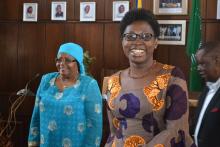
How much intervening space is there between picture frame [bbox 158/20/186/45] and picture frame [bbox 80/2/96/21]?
993 millimetres

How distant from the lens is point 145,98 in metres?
1.48

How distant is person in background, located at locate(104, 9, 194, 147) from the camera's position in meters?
1.43

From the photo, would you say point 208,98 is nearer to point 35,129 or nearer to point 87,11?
point 35,129

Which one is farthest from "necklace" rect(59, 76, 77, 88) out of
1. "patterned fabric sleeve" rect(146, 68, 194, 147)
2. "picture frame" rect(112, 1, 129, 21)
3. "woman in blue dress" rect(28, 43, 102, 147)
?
"picture frame" rect(112, 1, 129, 21)

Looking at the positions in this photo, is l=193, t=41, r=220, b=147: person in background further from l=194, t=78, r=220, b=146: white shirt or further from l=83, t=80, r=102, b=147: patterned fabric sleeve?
l=83, t=80, r=102, b=147: patterned fabric sleeve

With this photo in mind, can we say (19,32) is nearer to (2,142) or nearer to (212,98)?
(2,142)

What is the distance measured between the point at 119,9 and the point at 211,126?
3469 millimetres

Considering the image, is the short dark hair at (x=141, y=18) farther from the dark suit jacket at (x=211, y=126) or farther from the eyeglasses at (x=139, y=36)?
the dark suit jacket at (x=211, y=126)

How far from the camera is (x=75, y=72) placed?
2.62 m

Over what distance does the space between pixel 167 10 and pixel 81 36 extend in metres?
1.31

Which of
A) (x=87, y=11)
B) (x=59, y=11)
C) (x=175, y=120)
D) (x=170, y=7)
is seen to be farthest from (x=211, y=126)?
(x=59, y=11)

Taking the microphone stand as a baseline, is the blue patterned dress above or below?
above

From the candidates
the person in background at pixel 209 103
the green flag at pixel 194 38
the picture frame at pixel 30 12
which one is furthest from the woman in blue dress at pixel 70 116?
the picture frame at pixel 30 12

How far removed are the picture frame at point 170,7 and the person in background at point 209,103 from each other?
2.78 metres
